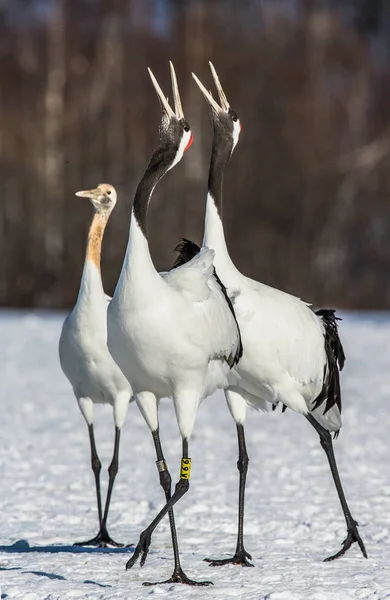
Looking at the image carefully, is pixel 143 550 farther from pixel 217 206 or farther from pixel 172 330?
pixel 217 206

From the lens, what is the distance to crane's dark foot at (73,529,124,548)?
18.3ft

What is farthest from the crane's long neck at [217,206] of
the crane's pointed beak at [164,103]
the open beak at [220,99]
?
the crane's pointed beak at [164,103]

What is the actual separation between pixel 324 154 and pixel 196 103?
3.00 meters

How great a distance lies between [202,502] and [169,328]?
1.98m

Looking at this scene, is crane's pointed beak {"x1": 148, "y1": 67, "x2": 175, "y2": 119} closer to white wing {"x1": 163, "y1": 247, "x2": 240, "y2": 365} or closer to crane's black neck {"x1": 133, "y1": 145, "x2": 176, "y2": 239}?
crane's black neck {"x1": 133, "y1": 145, "x2": 176, "y2": 239}

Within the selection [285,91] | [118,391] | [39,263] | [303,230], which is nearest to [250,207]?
[303,230]

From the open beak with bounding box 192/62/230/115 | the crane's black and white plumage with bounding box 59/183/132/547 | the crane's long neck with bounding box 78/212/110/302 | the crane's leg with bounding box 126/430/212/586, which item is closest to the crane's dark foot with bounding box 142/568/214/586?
the crane's leg with bounding box 126/430/212/586

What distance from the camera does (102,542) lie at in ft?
18.4

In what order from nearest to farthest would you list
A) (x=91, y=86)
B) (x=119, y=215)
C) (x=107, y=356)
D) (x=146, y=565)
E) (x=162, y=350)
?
(x=162, y=350)
(x=146, y=565)
(x=107, y=356)
(x=119, y=215)
(x=91, y=86)

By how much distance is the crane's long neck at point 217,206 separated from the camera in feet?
16.9

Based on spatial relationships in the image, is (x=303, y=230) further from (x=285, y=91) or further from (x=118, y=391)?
(x=118, y=391)

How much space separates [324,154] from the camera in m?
22.3

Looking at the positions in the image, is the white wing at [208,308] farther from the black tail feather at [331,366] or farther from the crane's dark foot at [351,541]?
the crane's dark foot at [351,541]

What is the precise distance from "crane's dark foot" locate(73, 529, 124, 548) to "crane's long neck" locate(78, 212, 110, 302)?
1151 millimetres
